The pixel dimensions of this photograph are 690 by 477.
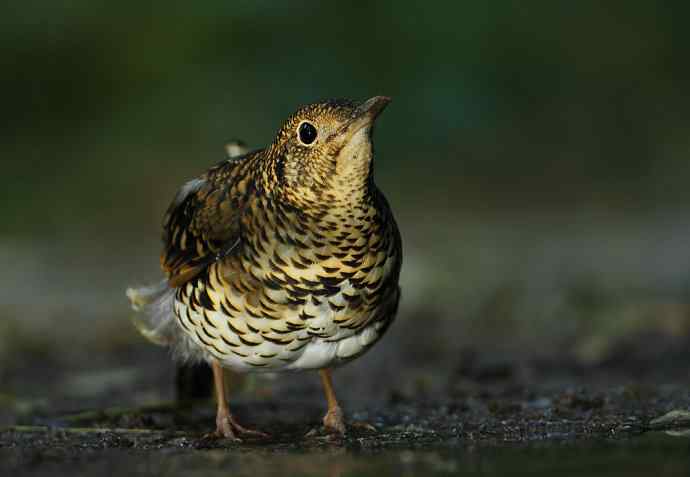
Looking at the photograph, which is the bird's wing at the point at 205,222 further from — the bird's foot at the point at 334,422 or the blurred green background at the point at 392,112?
the blurred green background at the point at 392,112

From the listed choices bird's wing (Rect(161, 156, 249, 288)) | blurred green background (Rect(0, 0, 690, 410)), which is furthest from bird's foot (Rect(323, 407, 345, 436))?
blurred green background (Rect(0, 0, 690, 410))

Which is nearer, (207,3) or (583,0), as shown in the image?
(207,3)

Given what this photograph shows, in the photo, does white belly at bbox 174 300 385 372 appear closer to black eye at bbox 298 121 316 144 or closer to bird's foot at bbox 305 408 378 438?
bird's foot at bbox 305 408 378 438

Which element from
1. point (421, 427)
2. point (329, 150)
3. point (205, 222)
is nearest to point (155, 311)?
point (205, 222)

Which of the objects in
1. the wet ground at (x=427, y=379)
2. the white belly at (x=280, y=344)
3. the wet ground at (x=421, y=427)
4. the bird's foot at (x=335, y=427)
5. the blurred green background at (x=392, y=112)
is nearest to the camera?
the wet ground at (x=421, y=427)

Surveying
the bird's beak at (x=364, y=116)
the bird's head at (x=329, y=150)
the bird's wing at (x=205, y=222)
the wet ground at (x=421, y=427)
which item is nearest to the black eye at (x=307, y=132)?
the bird's head at (x=329, y=150)

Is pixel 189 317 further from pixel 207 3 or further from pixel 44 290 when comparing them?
pixel 207 3

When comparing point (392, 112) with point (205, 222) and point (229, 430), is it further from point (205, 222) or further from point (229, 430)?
point (229, 430)

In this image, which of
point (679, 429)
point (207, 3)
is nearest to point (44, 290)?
point (207, 3)
